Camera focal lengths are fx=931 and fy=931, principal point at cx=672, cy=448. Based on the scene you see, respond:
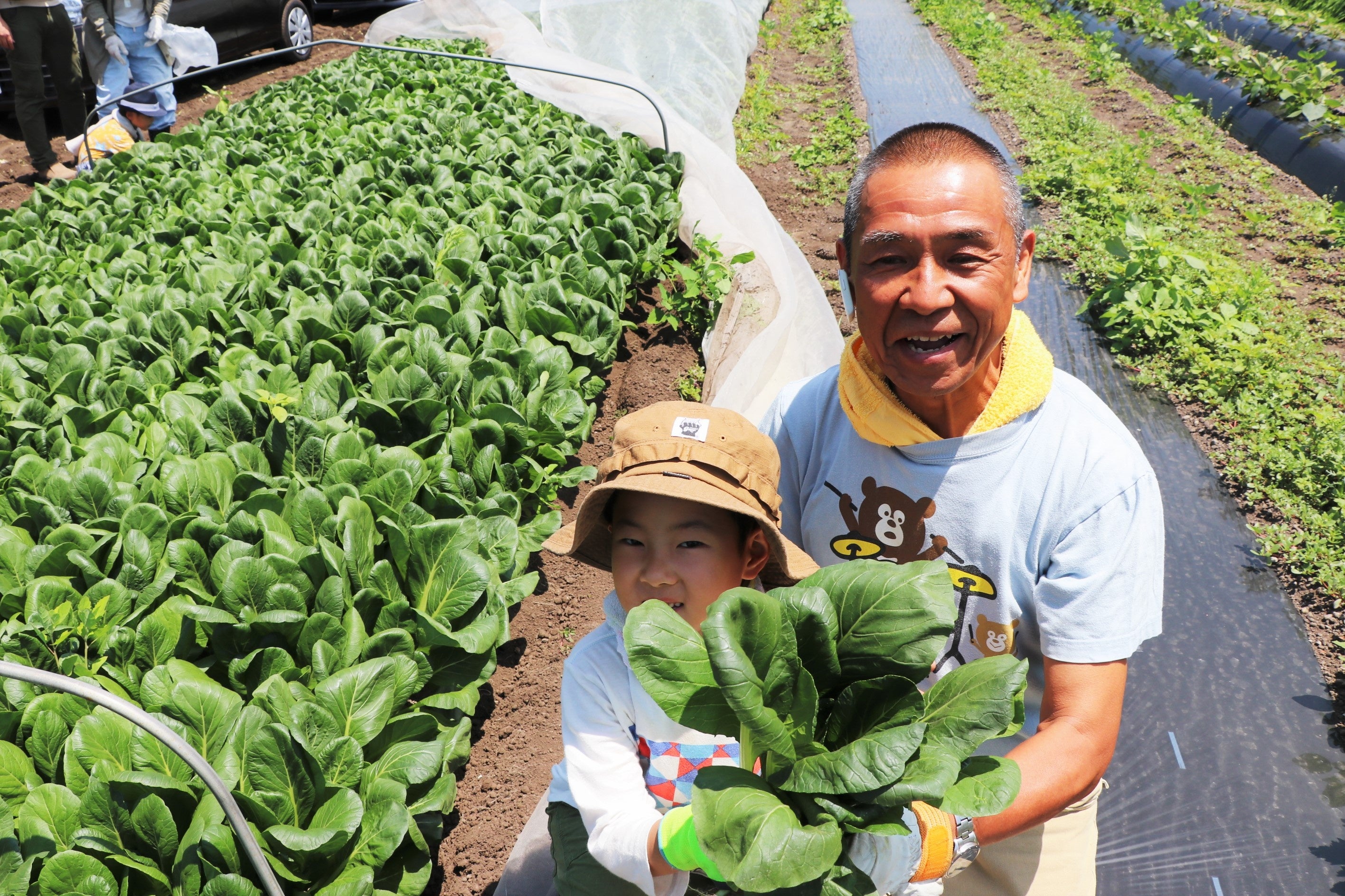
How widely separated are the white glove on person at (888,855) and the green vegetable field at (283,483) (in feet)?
3.96

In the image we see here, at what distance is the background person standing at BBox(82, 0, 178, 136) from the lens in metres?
8.09

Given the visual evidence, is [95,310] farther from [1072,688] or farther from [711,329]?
[1072,688]

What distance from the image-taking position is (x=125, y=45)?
8.29 meters

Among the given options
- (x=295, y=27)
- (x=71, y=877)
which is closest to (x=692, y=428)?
(x=71, y=877)

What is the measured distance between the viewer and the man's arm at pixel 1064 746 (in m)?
1.39

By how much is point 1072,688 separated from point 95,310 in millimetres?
4064

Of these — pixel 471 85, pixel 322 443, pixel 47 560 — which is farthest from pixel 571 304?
pixel 471 85

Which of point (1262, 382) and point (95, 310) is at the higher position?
point (95, 310)

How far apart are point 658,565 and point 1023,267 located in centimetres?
81

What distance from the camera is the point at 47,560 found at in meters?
2.48

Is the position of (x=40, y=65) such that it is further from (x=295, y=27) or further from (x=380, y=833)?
(x=380, y=833)

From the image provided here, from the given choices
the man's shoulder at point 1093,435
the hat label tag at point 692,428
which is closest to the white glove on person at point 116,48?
the hat label tag at point 692,428

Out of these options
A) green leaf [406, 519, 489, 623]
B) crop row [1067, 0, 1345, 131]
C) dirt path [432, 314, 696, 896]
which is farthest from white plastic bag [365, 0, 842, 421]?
crop row [1067, 0, 1345, 131]

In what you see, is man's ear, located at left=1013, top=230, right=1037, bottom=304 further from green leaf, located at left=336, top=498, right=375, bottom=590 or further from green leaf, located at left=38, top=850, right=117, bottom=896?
green leaf, located at left=38, top=850, right=117, bottom=896
